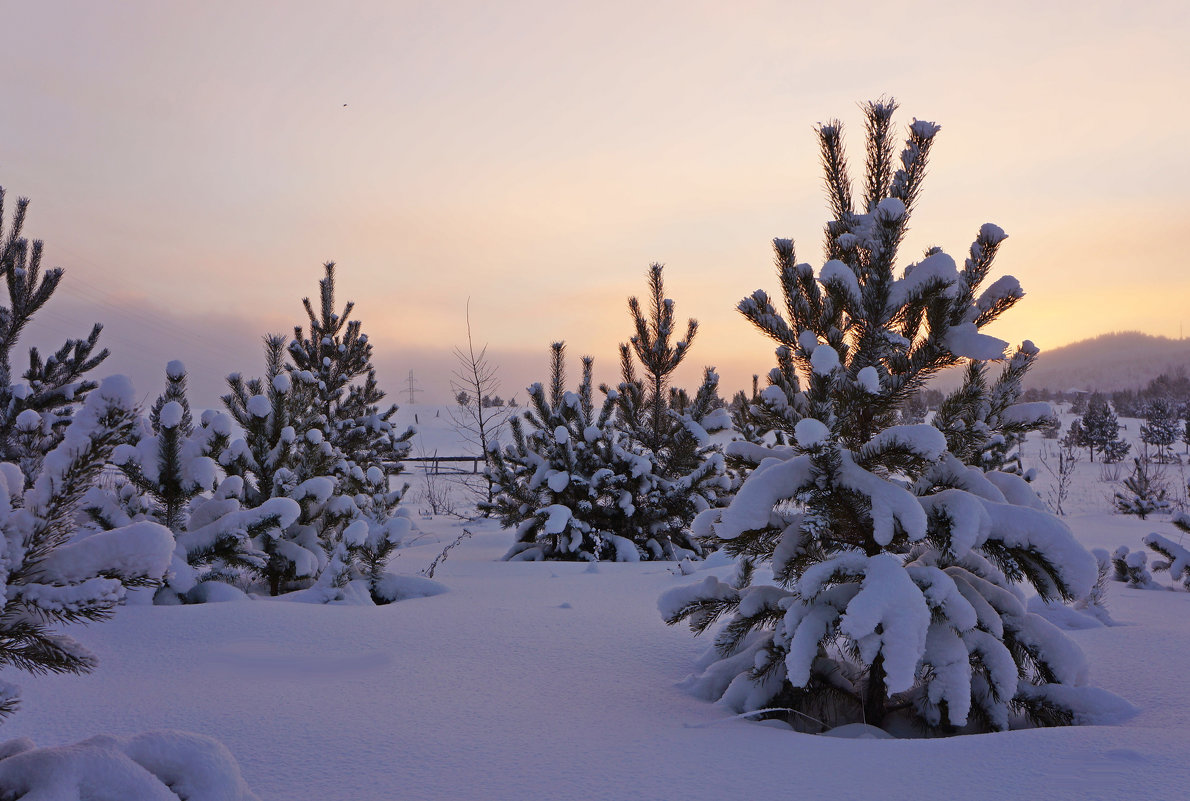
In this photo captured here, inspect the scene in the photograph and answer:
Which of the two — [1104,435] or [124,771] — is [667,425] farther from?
[1104,435]

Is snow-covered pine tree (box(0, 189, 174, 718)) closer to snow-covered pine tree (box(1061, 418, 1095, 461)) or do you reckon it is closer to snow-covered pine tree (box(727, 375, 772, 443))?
snow-covered pine tree (box(727, 375, 772, 443))

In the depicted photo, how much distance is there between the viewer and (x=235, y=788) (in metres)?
1.60

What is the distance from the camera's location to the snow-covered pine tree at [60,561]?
148 centimetres

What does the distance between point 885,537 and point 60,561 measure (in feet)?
8.60

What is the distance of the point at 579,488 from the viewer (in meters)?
9.49

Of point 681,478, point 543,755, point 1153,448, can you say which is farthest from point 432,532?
point 1153,448

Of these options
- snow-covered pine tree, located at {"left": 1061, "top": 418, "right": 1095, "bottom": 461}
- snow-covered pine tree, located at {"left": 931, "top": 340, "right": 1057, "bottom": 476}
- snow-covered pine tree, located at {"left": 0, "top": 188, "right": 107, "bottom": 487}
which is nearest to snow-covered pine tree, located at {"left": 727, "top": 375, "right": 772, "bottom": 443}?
snow-covered pine tree, located at {"left": 931, "top": 340, "right": 1057, "bottom": 476}

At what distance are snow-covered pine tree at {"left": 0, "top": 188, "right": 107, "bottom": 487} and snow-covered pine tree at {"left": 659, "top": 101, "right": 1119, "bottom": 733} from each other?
960 cm

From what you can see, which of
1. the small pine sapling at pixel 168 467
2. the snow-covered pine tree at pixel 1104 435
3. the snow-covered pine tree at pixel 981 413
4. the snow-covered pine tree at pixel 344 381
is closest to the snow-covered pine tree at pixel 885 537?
the snow-covered pine tree at pixel 981 413

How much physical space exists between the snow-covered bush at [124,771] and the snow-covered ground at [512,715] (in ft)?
1.85

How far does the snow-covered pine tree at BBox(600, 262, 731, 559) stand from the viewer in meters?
9.58

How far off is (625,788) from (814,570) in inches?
48.7

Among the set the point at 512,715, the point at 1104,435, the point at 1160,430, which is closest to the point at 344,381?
the point at 512,715

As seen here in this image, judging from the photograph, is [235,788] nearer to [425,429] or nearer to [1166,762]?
[1166,762]
